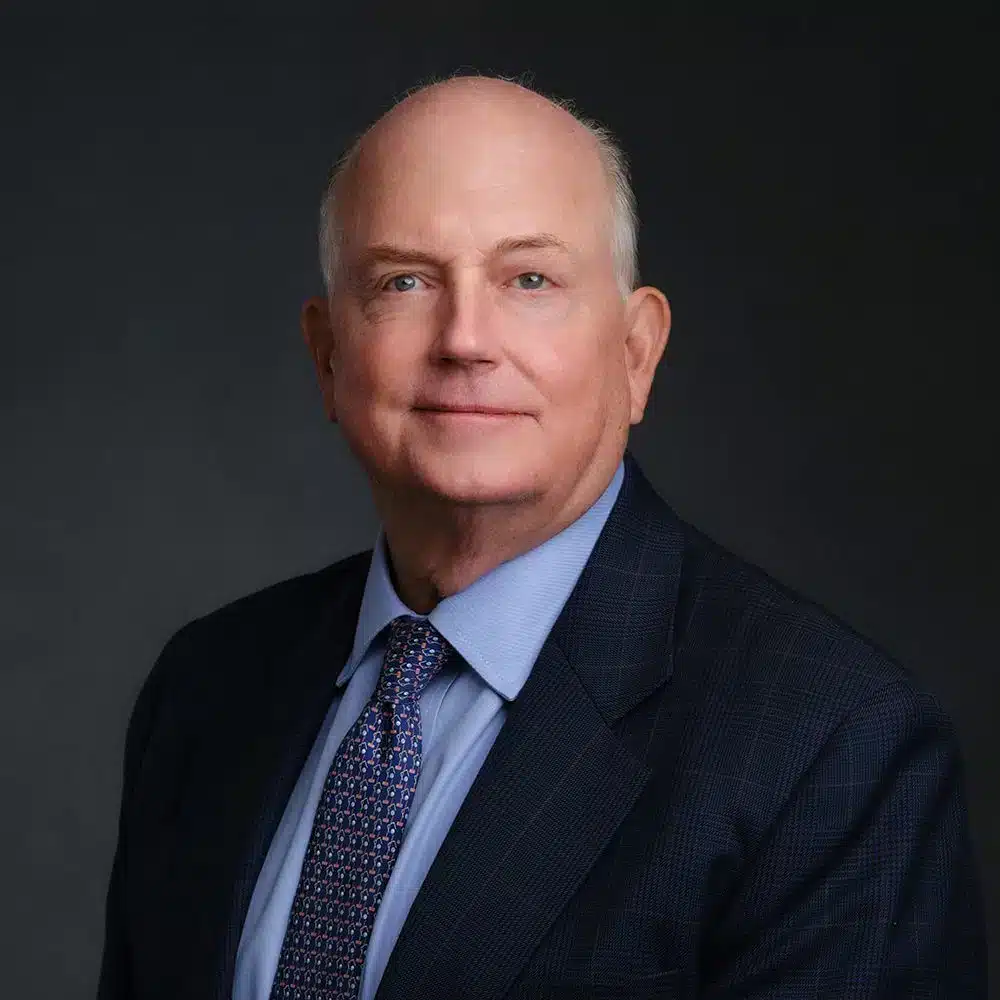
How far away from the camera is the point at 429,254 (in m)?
2.55

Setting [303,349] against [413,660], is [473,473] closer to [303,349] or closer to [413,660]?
[413,660]

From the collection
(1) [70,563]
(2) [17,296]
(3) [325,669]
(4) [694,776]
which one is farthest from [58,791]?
(4) [694,776]

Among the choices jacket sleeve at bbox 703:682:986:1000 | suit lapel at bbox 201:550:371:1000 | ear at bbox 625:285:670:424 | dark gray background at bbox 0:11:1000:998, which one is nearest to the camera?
jacket sleeve at bbox 703:682:986:1000

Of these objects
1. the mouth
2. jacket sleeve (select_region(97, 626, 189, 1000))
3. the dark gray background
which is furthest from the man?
the dark gray background

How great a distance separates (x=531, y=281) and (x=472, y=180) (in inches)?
6.3

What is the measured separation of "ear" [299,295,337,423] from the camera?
2.84 meters

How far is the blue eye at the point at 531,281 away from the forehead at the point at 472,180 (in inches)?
2.4

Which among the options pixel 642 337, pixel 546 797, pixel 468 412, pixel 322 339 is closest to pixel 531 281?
pixel 468 412

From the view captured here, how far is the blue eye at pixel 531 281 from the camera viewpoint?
259 centimetres

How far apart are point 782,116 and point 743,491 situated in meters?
0.85

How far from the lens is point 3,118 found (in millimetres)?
4477

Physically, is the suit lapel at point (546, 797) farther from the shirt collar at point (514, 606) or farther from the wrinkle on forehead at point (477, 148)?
the wrinkle on forehead at point (477, 148)

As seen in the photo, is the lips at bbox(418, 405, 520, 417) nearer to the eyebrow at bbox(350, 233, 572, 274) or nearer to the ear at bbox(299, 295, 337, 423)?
the eyebrow at bbox(350, 233, 572, 274)

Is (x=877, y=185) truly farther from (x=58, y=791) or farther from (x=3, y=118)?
(x=58, y=791)
